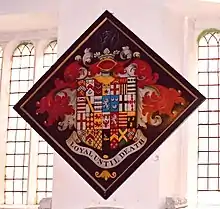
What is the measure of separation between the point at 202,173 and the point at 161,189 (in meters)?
0.72

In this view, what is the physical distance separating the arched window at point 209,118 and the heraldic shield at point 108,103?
901 mm

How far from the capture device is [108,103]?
17.1ft

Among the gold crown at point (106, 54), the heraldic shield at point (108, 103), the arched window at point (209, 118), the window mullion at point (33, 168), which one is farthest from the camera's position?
the window mullion at point (33, 168)

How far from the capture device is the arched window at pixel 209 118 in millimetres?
5695

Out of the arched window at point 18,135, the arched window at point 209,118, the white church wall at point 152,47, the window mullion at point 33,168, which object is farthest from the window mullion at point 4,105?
the arched window at point 209,118

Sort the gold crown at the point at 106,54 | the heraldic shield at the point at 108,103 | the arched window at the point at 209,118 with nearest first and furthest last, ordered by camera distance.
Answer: the heraldic shield at the point at 108,103
the gold crown at the point at 106,54
the arched window at the point at 209,118

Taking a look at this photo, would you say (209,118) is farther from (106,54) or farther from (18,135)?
(18,135)

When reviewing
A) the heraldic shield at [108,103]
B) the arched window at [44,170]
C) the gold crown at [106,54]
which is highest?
the gold crown at [106,54]

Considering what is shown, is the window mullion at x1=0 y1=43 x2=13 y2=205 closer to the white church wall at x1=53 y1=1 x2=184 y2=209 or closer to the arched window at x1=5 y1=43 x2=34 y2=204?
the arched window at x1=5 y1=43 x2=34 y2=204

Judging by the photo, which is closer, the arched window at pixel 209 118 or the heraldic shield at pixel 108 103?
the heraldic shield at pixel 108 103

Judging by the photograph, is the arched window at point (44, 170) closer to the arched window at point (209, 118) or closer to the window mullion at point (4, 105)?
the window mullion at point (4, 105)

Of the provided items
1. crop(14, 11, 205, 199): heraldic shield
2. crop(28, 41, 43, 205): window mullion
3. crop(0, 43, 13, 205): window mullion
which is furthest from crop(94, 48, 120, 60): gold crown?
crop(0, 43, 13, 205): window mullion

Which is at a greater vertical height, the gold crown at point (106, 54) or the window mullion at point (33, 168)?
the gold crown at point (106, 54)

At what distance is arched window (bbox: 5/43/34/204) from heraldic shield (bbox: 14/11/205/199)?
1.18m
